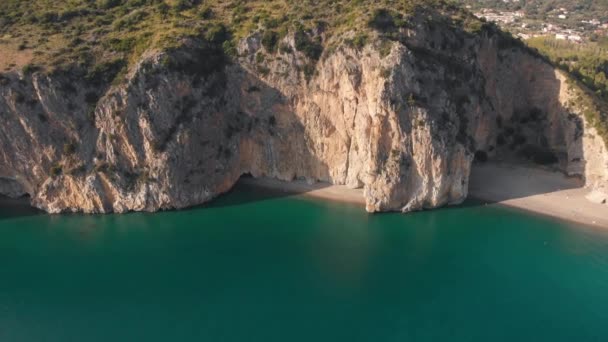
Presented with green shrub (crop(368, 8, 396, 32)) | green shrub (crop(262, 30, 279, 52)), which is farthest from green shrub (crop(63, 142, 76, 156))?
green shrub (crop(368, 8, 396, 32))

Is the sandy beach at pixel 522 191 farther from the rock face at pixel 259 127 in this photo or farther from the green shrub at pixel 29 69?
the green shrub at pixel 29 69

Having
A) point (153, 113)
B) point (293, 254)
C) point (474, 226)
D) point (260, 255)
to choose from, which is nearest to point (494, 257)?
point (474, 226)

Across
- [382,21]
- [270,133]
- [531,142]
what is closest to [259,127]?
[270,133]

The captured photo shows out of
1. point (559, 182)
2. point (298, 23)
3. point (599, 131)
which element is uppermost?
point (298, 23)

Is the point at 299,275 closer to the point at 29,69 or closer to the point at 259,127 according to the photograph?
the point at 259,127

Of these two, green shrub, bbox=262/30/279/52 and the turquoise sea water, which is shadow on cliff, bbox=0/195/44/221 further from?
green shrub, bbox=262/30/279/52

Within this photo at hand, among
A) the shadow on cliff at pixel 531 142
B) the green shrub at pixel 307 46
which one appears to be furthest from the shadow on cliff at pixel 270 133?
the shadow on cliff at pixel 531 142

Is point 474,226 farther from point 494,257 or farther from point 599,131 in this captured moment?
point 599,131
